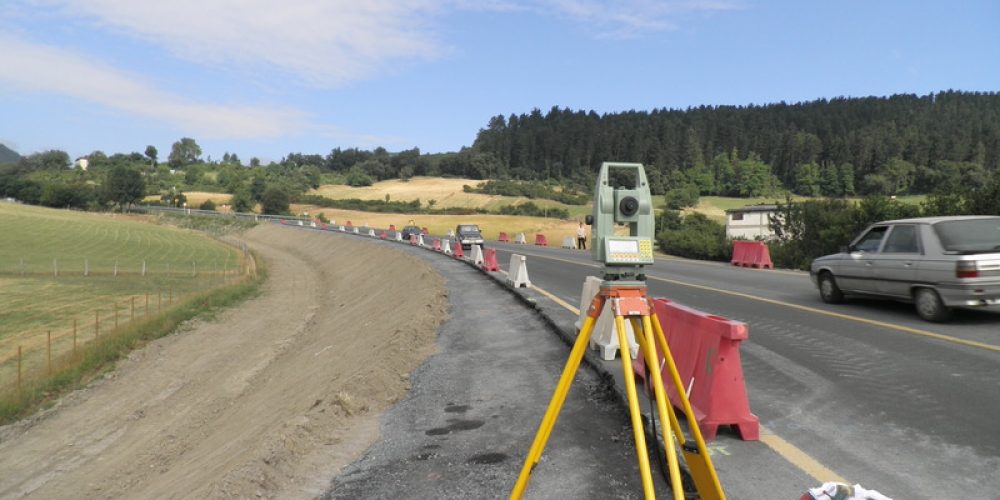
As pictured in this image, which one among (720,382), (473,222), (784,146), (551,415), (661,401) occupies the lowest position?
(720,382)

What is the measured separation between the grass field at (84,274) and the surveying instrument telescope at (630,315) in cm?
1791

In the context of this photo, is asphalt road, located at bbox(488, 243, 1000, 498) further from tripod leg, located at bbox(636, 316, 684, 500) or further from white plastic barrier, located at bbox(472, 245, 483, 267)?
white plastic barrier, located at bbox(472, 245, 483, 267)

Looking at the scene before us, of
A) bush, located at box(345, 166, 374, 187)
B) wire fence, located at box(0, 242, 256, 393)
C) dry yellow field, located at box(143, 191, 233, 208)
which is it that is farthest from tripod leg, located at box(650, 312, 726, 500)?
bush, located at box(345, 166, 374, 187)

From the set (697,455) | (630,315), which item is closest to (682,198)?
(697,455)

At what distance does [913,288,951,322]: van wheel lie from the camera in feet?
31.7

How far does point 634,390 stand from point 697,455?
31.5 inches

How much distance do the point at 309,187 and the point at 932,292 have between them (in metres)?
140

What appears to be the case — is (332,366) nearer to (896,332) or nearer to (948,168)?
(896,332)

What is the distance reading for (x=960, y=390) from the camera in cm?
620

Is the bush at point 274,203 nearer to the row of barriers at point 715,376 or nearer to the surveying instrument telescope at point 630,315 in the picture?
the row of barriers at point 715,376

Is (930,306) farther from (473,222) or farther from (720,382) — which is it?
(473,222)

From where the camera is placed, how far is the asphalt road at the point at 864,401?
4254 mm

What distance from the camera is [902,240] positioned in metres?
10.6

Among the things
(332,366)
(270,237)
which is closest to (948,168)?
(270,237)
